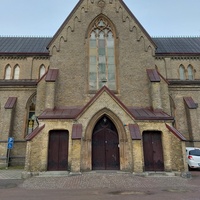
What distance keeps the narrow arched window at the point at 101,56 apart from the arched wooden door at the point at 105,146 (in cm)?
370

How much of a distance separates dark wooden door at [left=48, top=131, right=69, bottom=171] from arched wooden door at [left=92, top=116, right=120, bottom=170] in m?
2.07

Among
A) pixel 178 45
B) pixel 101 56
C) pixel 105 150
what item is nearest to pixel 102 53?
pixel 101 56

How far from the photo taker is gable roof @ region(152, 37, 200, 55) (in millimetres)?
24609

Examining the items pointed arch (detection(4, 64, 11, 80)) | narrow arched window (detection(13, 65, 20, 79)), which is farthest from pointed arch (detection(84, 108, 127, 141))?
pointed arch (detection(4, 64, 11, 80))

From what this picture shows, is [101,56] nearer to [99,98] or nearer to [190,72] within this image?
[99,98]

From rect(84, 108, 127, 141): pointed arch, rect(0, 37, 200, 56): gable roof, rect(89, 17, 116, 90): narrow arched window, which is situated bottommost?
rect(84, 108, 127, 141): pointed arch

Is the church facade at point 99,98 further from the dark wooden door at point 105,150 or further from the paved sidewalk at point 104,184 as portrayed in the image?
the paved sidewalk at point 104,184

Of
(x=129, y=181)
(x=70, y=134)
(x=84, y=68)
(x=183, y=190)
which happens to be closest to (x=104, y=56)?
(x=84, y=68)

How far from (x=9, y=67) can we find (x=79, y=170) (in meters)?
16.8

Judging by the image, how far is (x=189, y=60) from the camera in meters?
23.6

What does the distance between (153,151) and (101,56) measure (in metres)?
9.34

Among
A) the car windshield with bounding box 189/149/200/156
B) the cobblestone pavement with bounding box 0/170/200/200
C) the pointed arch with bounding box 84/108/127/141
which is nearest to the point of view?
the cobblestone pavement with bounding box 0/170/200/200

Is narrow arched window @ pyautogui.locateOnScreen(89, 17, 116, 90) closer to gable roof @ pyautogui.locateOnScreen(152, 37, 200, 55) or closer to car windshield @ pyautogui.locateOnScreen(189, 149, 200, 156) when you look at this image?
car windshield @ pyautogui.locateOnScreen(189, 149, 200, 156)

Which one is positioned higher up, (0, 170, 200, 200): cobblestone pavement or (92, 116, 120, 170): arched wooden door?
(92, 116, 120, 170): arched wooden door
